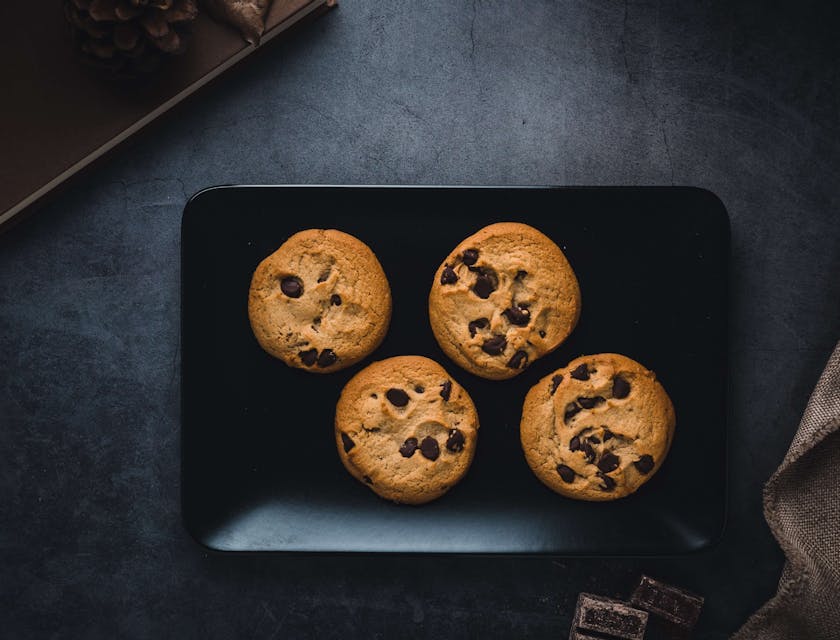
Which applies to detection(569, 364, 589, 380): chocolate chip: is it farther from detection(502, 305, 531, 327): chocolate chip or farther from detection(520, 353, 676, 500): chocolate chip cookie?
detection(502, 305, 531, 327): chocolate chip

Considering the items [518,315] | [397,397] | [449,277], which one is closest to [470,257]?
[449,277]

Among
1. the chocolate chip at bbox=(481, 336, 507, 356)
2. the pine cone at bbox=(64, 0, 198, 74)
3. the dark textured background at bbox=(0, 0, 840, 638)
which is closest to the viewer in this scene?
the pine cone at bbox=(64, 0, 198, 74)

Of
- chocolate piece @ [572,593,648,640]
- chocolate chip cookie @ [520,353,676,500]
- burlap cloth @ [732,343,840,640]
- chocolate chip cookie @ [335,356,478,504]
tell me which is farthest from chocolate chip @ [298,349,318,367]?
burlap cloth @ [732,343,840,640]

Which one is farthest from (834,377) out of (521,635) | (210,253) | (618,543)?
(210,253)

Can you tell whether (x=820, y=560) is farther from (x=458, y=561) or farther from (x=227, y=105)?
(x=227, y=105)

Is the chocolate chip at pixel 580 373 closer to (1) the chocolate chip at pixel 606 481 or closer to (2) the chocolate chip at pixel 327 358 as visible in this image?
(1) the chocolate chip at pixel 606 481

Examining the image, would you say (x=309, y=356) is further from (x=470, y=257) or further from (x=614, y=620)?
(x=614, y=620)
